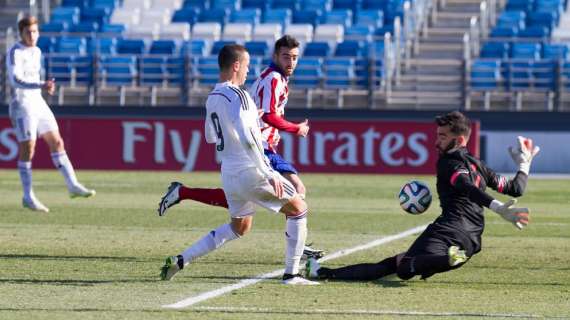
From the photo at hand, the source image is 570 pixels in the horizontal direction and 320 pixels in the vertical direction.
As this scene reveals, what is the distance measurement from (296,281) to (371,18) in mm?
21789

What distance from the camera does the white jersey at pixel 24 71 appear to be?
15.3 metres

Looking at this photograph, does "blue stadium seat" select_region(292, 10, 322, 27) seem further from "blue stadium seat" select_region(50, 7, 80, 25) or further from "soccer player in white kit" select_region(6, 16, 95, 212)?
"soccer player in white kit" select_region(6, 16, 95, 212)

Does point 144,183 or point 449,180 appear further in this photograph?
point 144,183

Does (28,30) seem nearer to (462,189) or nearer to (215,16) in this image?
(462,189)

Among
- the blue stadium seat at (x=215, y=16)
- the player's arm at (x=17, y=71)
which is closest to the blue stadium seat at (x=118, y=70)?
the blue stadium seat at (x=215, y=16)

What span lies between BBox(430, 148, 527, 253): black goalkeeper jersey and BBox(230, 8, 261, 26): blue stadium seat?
862 inches

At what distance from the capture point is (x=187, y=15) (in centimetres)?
3216

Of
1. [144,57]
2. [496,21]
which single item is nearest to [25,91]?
[144,57]

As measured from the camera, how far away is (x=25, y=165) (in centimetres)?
1597

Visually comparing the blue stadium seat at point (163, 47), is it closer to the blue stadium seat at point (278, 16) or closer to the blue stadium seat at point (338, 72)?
the blue stadium seat at point (278, 16)

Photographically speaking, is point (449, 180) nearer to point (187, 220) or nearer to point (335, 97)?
point (187, 220)

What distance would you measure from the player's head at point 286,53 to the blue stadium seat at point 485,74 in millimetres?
17675

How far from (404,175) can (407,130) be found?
0.87m

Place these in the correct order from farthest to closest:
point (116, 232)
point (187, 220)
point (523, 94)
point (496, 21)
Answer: point (496, 21), point (523, 94), point (187, 220), point (116, 232)
